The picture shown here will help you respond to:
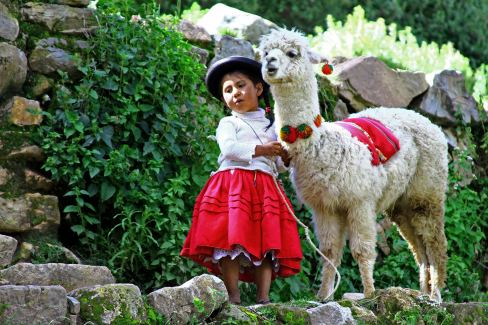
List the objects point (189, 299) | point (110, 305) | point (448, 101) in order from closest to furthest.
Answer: point (110, 305), point (189, 299), point (448, 101)

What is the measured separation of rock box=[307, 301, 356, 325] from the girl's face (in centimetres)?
135

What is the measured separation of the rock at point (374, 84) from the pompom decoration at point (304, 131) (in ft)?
10.3

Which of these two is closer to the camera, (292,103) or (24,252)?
(292,103)

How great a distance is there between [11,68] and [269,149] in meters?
2.26

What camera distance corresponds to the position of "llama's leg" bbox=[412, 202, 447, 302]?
21.3ft

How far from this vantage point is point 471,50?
47.3 ft

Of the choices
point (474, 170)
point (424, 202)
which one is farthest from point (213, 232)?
point (474, 170)

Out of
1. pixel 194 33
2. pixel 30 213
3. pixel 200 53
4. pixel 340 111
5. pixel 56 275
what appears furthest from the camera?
pixel 340 111

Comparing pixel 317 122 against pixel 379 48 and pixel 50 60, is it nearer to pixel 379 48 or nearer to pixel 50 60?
pixel 50 60

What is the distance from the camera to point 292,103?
5.46 m

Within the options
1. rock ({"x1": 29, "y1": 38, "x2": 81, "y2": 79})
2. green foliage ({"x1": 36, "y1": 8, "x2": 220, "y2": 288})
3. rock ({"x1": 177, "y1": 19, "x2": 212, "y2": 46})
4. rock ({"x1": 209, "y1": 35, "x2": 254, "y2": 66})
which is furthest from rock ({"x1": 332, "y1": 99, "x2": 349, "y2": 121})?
rock ({"x1": 29, "y1": 38, "x2": 81, "y2": 79})

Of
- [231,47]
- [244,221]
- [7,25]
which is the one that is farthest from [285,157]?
[231,47]

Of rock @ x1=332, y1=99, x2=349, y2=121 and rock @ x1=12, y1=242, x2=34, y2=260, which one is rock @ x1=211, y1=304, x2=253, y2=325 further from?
rock @ x1=332, y1=99, x2=349, y2=121

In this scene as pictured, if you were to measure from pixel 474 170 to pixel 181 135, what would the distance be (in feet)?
11.3
